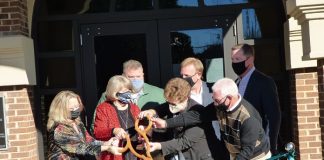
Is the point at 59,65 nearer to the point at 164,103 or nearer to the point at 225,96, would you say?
the point at 164,103

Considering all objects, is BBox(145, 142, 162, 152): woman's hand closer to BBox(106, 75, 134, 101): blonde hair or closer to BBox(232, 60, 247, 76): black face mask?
BBox(106, 75, 134, 101): blonde hair

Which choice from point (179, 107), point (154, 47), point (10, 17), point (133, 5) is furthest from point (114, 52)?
point (179, 107)

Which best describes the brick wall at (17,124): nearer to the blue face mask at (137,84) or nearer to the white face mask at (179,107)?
the blue face mask at (137,84)

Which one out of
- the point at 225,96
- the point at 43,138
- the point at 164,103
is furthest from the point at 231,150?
the point at 43,138

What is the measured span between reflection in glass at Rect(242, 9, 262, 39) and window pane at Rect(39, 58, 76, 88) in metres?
2.14

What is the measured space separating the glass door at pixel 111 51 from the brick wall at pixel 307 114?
1.65 meters

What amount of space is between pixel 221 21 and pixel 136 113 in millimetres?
2265

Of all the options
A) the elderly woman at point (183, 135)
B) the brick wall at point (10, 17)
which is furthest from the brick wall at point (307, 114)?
the brick wall at point (10, 17)

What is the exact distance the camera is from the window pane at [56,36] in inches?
242

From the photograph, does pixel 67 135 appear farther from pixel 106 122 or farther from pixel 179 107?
pixel 179 107

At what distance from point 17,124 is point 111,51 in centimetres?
148

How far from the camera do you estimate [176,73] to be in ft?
20.4

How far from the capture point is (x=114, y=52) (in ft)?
20.4

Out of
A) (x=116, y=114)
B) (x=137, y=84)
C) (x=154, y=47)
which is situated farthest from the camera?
(x=154, y=47)
